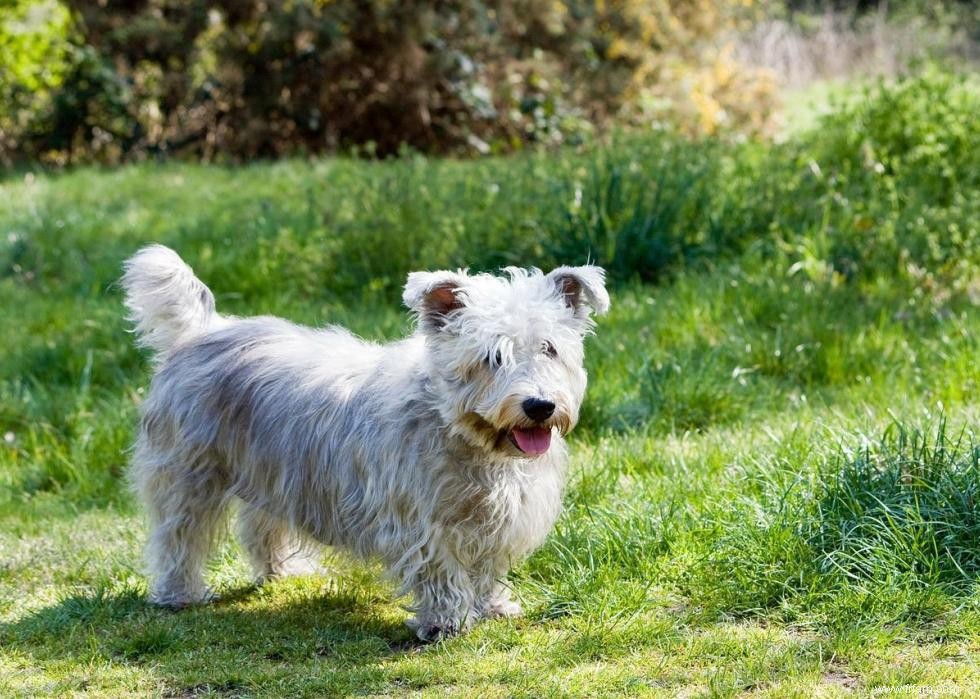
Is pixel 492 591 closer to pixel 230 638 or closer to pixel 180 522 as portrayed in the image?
pixel 230 638

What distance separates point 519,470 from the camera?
4953mm

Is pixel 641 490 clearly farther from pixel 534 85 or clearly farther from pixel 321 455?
pixel 534 85

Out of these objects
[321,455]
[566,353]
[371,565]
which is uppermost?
[566,353]

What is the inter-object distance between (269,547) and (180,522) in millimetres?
464

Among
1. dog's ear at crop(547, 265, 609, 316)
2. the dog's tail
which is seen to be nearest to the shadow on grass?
the dog's tail

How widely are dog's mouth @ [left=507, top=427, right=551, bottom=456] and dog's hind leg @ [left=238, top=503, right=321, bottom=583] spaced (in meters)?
1.34

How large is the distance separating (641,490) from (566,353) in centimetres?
126

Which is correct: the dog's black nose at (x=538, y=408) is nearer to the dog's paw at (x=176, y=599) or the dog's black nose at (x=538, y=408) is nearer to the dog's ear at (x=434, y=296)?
the dog's ear at (x=434, y=296)

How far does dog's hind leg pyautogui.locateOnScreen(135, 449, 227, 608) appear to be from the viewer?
214 inches

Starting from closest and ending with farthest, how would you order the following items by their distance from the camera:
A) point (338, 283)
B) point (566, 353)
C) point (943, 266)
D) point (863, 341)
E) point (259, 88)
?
1. point (566, 353)
2. point (863, 341)
3. point (943, 266)
4. point (338, 283)
5. point (259, 88)

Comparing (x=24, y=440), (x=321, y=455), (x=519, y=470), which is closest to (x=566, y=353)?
(x=519, y=470)

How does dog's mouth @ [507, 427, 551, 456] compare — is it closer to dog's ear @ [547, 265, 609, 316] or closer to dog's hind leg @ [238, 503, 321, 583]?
dog's ear @ [547, 265, 609, 316]

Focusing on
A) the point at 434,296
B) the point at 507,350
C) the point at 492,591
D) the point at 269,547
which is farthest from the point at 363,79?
the point at 507,350

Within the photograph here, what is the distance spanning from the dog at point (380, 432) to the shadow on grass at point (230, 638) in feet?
0.54
